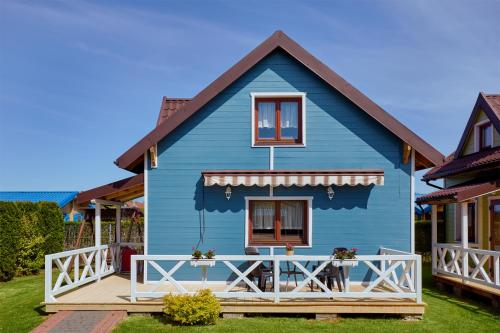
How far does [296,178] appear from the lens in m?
12.3

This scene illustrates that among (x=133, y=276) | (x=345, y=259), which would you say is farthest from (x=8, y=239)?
(x=345, y=259)

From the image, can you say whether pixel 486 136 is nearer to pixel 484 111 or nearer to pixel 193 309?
pixel 484 111

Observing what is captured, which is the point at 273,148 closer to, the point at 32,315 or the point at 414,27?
the point at 414,27

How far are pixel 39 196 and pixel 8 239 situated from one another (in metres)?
21.0

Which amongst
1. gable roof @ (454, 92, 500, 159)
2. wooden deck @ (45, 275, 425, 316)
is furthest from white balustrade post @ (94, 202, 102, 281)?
gable roof @ (454, 92, 500, 159)

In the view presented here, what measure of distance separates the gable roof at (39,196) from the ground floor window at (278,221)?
2501 cm

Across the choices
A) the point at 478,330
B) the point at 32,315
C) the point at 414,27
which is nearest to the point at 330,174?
the point at 478,330

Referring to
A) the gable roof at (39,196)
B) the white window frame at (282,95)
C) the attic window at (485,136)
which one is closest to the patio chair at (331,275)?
the white window frame at (282,95)

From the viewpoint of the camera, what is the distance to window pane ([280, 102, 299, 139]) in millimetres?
13273

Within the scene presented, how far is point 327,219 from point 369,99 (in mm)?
3421

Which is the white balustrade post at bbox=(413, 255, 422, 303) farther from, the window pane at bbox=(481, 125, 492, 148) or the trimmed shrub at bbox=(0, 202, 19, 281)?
the trimmed shrub at bbox=(0, 202, 19, 281)

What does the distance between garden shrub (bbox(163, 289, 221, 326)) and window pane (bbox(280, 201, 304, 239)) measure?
3.59 m

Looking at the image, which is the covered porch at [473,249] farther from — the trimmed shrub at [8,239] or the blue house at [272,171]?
the trimmed shrub at [8,239]

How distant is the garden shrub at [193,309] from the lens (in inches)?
388
